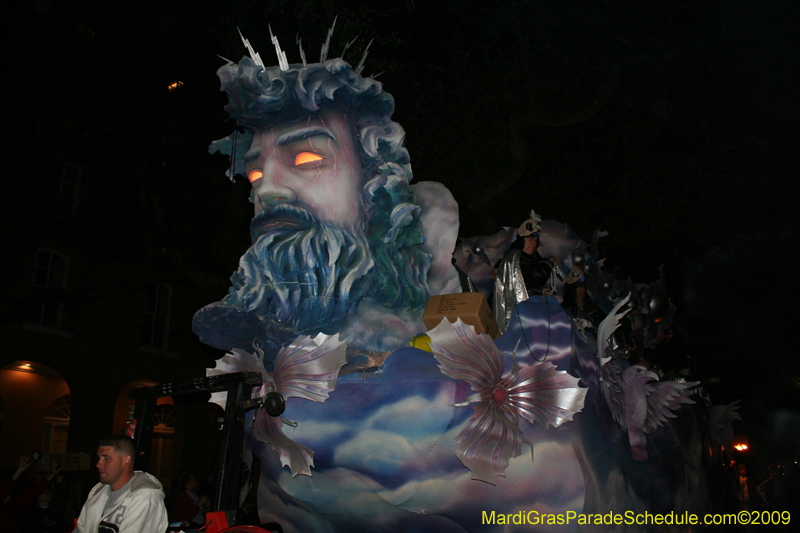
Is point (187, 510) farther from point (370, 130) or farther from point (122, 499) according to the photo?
point (370, 130)

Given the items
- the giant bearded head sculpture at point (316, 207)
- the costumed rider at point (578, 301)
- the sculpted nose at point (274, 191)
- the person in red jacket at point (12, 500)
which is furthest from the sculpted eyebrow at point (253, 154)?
the person in red jacket at point (12, 500)

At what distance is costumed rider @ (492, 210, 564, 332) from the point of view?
18.4 ft

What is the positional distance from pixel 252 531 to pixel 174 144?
782 centimetres

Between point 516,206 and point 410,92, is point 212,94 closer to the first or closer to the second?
point 410,92

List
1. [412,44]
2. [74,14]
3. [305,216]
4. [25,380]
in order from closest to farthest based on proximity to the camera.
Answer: [305,216] < [74,14] < [412,44] < [25,380]

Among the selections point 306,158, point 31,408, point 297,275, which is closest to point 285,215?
point 297,275

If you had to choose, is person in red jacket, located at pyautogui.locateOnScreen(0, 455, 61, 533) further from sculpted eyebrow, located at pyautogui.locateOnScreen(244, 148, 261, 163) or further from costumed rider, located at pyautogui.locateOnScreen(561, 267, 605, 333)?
costumed rider, located at pyautogui.locateOnScreen(561, 267, 605, 333)

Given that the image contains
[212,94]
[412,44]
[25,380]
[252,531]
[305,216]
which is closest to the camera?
[252,531]

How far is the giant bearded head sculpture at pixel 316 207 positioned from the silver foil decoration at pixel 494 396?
104cm

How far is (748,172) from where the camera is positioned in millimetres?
10500

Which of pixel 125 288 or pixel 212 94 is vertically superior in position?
pixel 212 94

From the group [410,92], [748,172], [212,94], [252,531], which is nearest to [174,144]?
[212,94]

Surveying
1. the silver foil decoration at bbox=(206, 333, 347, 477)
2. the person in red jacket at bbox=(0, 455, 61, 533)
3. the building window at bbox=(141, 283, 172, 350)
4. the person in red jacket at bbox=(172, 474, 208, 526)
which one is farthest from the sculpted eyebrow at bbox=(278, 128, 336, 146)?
the building window at bbox=(141, 283, 172, 350)

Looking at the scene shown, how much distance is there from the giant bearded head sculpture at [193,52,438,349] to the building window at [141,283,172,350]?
1278cm
